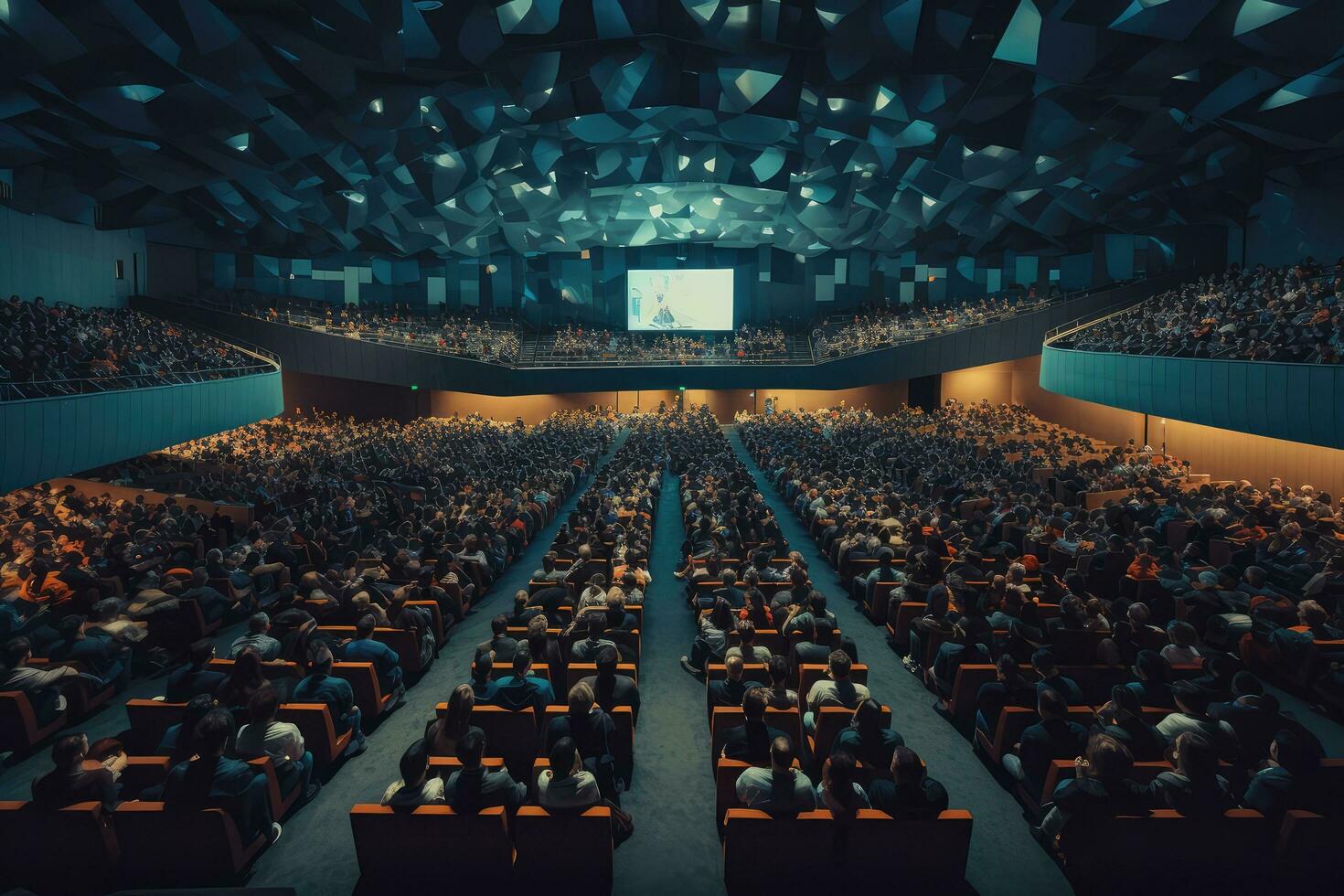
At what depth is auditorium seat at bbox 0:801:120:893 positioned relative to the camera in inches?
177

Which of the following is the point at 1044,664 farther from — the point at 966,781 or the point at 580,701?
the point at 580,701

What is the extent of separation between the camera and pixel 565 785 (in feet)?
14.9

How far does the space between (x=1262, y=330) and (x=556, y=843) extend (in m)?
19.4

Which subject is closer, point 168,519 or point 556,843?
point 556,843

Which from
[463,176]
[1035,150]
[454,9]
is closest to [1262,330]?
[1035,150]

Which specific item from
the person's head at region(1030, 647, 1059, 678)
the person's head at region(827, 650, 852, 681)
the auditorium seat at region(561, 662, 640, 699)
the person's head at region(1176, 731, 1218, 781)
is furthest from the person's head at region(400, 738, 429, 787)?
the person's head at region(1030, 647, 1059, 678)

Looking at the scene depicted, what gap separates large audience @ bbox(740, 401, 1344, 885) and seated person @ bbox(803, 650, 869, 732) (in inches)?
51.5

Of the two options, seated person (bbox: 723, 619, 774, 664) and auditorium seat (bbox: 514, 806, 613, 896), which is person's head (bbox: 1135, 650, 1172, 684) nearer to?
seated person (bbox: 723, 619, 774, 664)

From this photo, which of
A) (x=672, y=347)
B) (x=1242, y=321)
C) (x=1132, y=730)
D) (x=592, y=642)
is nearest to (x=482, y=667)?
(x=592, y=642)

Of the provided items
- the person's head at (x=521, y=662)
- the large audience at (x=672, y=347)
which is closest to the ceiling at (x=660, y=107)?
the large audience at (x=672, y=347)

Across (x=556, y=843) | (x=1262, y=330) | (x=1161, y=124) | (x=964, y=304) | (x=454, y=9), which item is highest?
(x=454, y=9)

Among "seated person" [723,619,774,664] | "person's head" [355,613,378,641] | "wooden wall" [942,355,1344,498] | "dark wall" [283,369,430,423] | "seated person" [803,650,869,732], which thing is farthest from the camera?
"dark wall" [283,369,430,423]

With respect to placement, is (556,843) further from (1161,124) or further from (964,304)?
(964,304)

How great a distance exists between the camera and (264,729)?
556 cm
